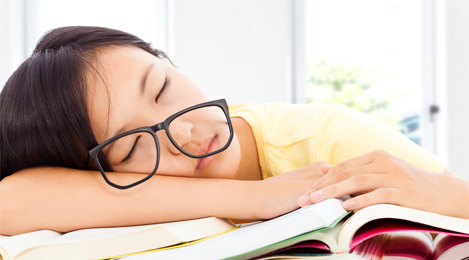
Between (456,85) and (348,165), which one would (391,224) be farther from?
(456,85)

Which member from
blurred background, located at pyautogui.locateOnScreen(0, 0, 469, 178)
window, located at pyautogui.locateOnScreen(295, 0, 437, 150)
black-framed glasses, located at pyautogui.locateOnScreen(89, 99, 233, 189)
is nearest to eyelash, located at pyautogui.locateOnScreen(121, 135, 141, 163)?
black-framed glasses, located at pyautogui.locateOnScreen(89, 99, 233, 189)

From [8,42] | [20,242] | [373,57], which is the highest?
[8,42]

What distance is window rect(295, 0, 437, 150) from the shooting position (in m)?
3.08

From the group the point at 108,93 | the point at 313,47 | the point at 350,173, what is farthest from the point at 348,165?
the point at 313,47

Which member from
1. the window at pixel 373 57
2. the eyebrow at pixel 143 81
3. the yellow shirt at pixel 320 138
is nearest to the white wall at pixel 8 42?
the window at pixel 373 57

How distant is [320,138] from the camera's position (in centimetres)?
88

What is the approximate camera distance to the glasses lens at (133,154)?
732mm

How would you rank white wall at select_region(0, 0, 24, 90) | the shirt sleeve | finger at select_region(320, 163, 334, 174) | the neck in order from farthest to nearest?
white wall at select_region(0, 0, 24, 90) < the neck < the shirt sleeve < finger at select_region(320, 163, 334, 174)

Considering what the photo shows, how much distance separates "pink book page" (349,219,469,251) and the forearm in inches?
7.6

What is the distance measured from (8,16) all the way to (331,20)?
1.96 metres

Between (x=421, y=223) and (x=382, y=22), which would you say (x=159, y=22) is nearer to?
(x=382, y=22)

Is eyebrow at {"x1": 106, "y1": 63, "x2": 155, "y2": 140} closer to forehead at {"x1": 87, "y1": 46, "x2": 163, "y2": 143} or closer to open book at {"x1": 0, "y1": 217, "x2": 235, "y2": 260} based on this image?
forehead at {"x1": 87, "y1": 46, "x2": 163, "y2": 143}

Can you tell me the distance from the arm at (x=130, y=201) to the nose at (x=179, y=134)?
0.06 meters

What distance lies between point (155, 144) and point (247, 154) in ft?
0.97
